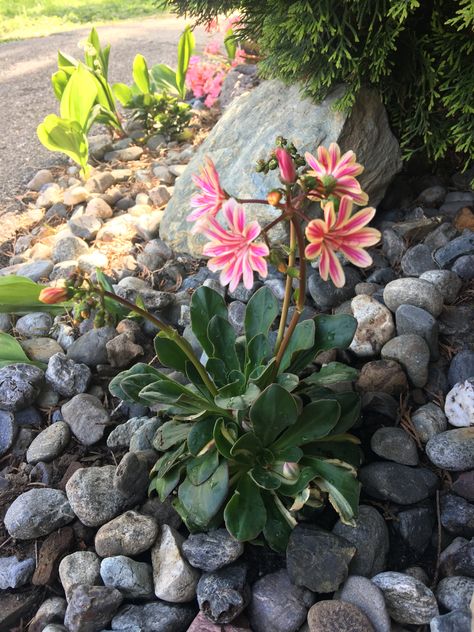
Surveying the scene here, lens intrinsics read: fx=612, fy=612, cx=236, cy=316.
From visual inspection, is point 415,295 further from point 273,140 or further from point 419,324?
point 273,140

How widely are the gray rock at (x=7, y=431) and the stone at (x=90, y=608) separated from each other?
30.2 inches

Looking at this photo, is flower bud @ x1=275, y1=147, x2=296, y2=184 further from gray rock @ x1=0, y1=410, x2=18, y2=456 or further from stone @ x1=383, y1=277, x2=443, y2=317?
gray rock @ x1=0, y1=410, x2=18, y2=456

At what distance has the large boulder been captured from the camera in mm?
2945

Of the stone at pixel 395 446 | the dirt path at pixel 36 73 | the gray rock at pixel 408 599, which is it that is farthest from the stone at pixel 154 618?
the dirt path at pixel 36 73

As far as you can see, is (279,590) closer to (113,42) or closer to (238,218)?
(238,218)

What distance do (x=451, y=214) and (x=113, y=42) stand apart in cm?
628

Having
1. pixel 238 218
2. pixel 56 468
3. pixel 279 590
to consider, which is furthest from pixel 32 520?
pixel 238 218

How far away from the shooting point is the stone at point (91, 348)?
2594mm

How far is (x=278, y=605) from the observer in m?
1.72

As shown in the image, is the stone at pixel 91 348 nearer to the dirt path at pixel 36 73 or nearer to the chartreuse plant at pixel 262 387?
the chartreuse plant at pixel 262 387

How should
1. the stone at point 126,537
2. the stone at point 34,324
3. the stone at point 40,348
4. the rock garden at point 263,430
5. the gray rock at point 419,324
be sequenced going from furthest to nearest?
the stone at point 34,324
the stone at point 40,348
the gray rock at point 419,324
the stone at point 126,537
the rock garden at point 263,430

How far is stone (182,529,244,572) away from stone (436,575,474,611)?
0.57 m

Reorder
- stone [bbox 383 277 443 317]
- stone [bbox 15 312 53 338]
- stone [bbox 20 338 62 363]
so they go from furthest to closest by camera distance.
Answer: stone [bbox 15 312 53 338] → stone [bbox 20 338 62 363] → stone [bbox 383 277 443 317]

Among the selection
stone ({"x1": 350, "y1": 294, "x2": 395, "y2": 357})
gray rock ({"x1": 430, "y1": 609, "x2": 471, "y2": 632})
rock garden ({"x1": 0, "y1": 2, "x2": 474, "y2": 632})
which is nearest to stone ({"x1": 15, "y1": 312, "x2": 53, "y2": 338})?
rock garden ({"x1": 0, "y1": 2, "x2": 474, "y2": 632})
